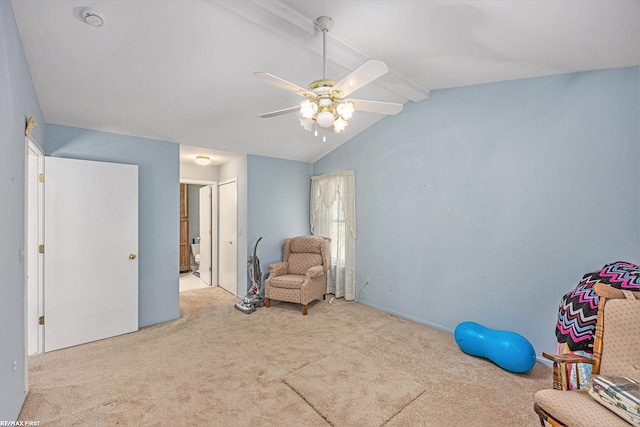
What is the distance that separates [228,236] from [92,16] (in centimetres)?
359

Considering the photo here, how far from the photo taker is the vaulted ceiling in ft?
6.07

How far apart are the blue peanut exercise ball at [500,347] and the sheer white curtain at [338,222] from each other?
76.4 inches

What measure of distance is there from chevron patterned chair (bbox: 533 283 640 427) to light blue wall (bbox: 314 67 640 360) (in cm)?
95

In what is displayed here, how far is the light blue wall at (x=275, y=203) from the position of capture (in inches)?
177

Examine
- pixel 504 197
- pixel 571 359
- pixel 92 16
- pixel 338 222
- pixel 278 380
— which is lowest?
pixel 278 380

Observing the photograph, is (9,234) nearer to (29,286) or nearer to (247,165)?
(29,286)

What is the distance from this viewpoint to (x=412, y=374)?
2453 millimetres

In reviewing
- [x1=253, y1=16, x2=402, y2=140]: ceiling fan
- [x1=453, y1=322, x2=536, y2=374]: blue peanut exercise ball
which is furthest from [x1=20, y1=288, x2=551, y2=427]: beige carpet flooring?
[x1=253, y1=16, x2=402, y2=140]: ceiling fan

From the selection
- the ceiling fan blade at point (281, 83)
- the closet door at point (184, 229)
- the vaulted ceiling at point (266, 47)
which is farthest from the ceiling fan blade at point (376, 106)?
the closet door at point (184, 229)

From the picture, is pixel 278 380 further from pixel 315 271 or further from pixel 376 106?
pixel 376 106

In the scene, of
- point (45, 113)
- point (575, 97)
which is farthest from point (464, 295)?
point (45, 113)

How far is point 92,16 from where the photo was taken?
1837 mm

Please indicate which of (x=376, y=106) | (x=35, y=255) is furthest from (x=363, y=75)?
(x=35, y=255)

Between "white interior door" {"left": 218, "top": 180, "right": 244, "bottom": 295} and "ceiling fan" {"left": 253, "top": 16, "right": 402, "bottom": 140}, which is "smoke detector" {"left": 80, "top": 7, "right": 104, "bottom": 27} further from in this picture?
"white interior door" {"left": 218, "top": 180, "right": 244, "bottom": 295}
